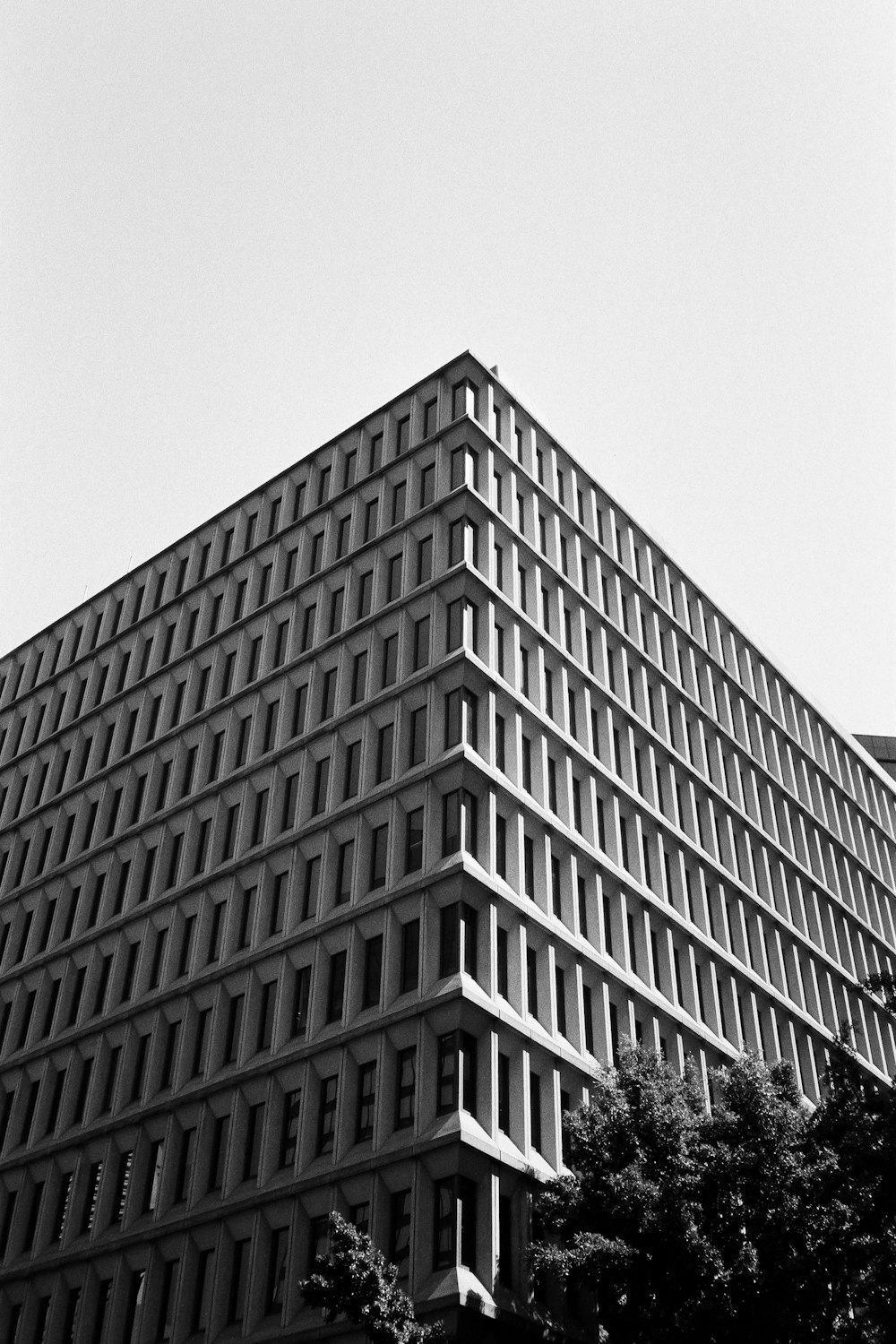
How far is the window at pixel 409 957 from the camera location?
36000mm

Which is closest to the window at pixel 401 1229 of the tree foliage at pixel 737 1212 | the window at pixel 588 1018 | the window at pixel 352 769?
the tree foliage at pixel 737 1212

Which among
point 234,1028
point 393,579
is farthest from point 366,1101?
point 393,579

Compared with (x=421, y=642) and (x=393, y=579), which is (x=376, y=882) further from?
(x=393, y=579)

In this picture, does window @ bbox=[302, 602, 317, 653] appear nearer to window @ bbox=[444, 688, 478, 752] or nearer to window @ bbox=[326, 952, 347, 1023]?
window @ bbox=[444, 688, 478, 752]

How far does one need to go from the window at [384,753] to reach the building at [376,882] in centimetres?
10

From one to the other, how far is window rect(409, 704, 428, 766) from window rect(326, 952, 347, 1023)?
5.76 m

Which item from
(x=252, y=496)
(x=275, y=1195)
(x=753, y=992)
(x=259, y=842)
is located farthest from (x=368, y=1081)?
(x=252, y=496)

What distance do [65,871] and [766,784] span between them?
2636cm

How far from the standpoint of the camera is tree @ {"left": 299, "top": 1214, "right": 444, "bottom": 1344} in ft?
82.8

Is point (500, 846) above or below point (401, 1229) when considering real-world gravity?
above

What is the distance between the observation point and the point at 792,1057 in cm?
4762

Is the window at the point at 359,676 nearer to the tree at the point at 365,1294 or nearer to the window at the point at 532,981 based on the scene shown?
the window at the point at 532,981

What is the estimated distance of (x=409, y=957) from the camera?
3653 centimetres

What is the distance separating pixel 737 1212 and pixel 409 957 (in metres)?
11.2
